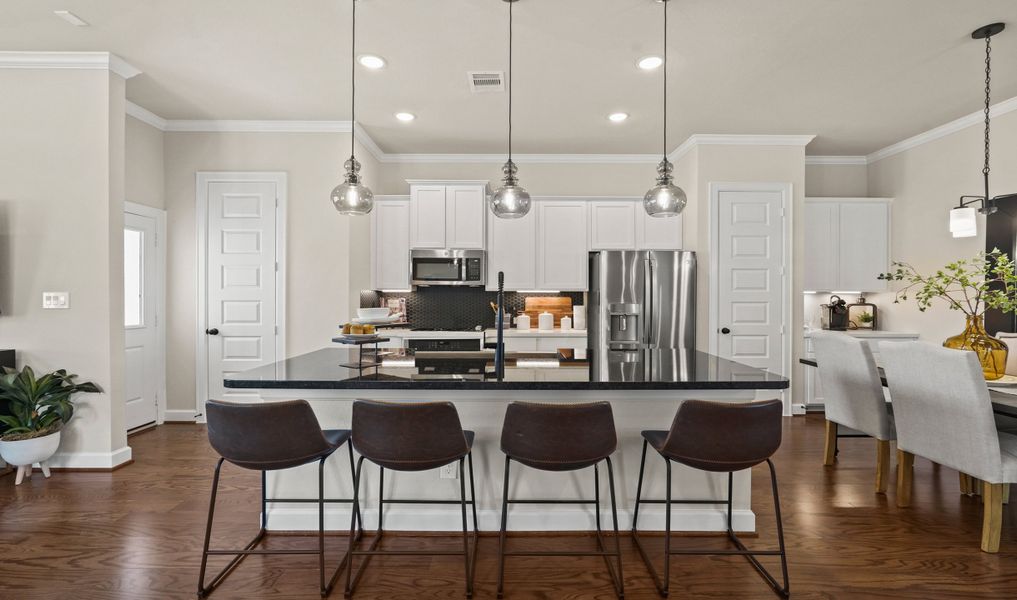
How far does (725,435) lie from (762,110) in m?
3.46

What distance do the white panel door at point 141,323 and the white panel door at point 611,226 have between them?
426 cm

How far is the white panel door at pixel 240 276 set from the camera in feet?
15.1

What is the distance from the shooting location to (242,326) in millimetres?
4605

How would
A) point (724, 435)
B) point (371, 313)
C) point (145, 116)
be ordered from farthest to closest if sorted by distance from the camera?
point (145, 116) → point (371, 313) → point (724, 435)

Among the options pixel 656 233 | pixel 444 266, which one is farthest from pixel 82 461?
pixel 656 233

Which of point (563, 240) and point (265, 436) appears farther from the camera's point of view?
point (563, 240)

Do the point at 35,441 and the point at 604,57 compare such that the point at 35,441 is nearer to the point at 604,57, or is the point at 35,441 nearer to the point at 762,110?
the point at 604,57

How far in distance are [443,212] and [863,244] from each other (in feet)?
14.9

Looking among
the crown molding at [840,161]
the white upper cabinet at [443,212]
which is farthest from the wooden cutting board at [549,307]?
the crown molding at [840,161]

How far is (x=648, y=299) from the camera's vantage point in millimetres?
4898

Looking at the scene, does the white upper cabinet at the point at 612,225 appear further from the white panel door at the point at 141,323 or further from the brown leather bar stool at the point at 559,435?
the white panel door at the point at 141,323

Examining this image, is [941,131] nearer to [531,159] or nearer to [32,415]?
[531,159]

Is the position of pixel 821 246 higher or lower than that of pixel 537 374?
higher

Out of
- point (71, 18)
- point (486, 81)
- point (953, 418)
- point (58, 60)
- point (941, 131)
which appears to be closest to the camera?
point (953, 418)
